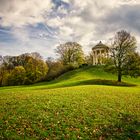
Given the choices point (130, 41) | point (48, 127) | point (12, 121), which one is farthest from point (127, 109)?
point (130, 41)

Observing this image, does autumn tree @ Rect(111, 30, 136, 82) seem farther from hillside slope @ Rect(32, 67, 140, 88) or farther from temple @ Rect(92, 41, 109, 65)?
temple @ Rect(92, 41, 109, 65)

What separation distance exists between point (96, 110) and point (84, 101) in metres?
3.79

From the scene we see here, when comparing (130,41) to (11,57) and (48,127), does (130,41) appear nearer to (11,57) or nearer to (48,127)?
(48,127)

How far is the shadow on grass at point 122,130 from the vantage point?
15.8 m

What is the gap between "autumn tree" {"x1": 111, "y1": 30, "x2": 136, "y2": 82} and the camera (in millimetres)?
60844

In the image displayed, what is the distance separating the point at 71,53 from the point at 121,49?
52.4 metres

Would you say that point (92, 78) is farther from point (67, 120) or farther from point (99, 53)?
point (67, 120)

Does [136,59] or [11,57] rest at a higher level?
[11,57]

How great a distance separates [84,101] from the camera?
82.6ft

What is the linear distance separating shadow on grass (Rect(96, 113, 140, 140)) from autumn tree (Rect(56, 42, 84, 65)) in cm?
9321

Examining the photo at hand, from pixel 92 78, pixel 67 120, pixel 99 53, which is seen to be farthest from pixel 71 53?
pixel 67 120

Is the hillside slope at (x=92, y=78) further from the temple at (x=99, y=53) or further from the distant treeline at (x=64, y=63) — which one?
the temple at (x=99, y=53)

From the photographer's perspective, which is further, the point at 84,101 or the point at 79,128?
the point at 84,101

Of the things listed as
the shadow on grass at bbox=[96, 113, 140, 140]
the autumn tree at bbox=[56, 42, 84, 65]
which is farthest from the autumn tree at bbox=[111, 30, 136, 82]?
the autumn tree at bbox=[56, 42, 84, 65]
